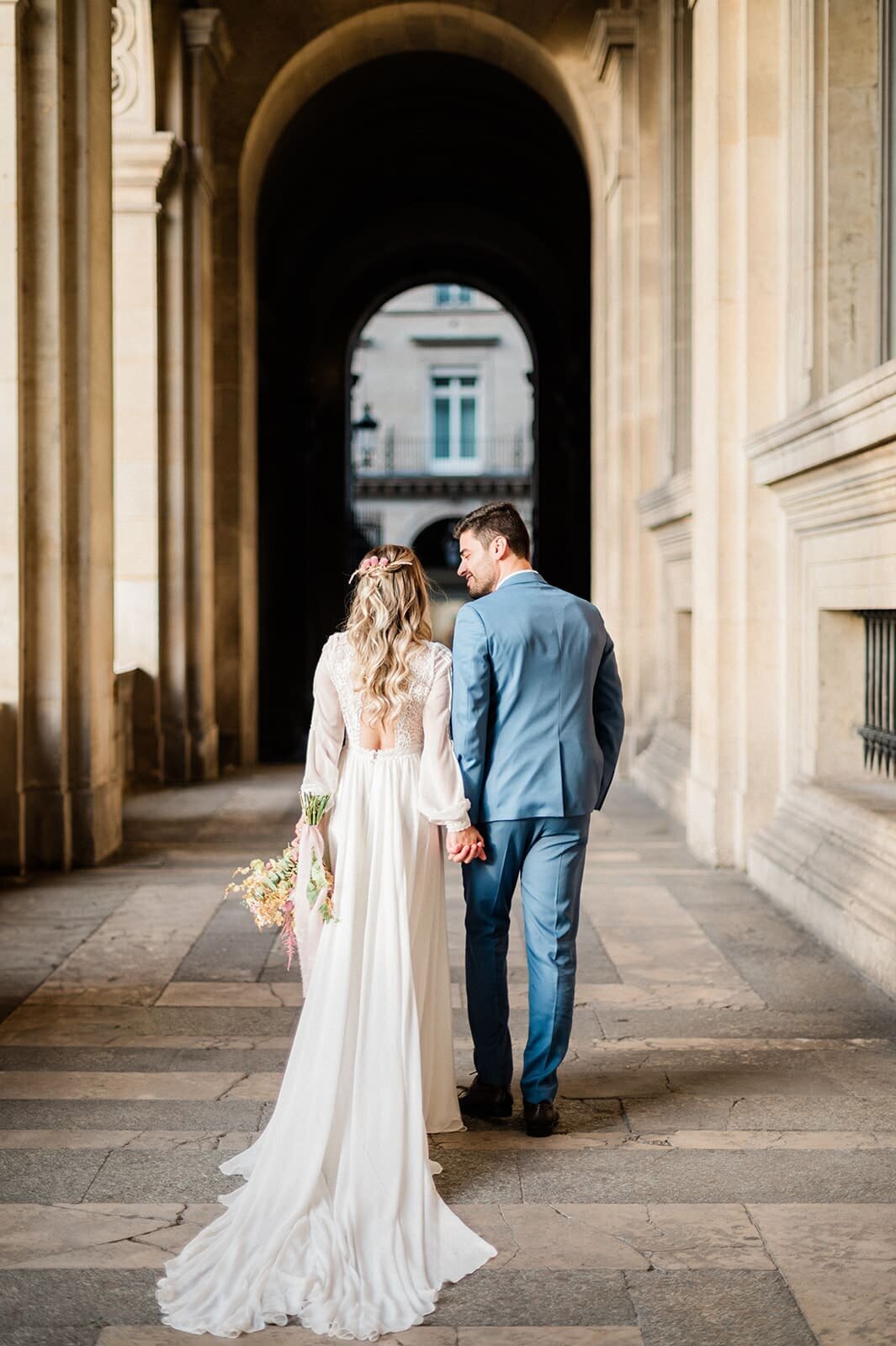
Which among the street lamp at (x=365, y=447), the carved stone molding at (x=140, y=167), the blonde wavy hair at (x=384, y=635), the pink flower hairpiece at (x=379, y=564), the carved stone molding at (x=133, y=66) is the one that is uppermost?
the street lamp at (x=365, y=447)

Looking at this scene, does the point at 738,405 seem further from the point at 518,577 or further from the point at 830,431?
the point at 518,577

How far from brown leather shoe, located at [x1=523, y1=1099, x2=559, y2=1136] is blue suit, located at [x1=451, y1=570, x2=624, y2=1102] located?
0.03m

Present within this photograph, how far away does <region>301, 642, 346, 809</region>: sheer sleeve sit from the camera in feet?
13.0

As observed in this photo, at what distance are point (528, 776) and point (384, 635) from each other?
659 mm

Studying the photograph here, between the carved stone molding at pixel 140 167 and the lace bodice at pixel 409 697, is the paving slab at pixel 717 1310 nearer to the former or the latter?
the lace bodice at pixel 409 697

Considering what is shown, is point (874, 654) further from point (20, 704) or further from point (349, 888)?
point (20, 704)

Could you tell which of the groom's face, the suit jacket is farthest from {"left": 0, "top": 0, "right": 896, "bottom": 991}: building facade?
the groom's face

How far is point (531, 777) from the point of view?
4.18m

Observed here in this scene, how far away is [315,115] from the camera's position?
18.5 meters

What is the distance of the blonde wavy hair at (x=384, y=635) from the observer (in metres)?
3.89

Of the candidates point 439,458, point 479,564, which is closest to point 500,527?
point 479,564

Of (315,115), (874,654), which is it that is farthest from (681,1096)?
(315,115)

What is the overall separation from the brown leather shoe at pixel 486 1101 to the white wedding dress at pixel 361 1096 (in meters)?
0.18

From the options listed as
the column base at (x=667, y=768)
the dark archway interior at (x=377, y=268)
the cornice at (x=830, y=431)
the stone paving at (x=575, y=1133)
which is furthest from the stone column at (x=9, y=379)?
the dark archway interior at (x=377, y=268)
